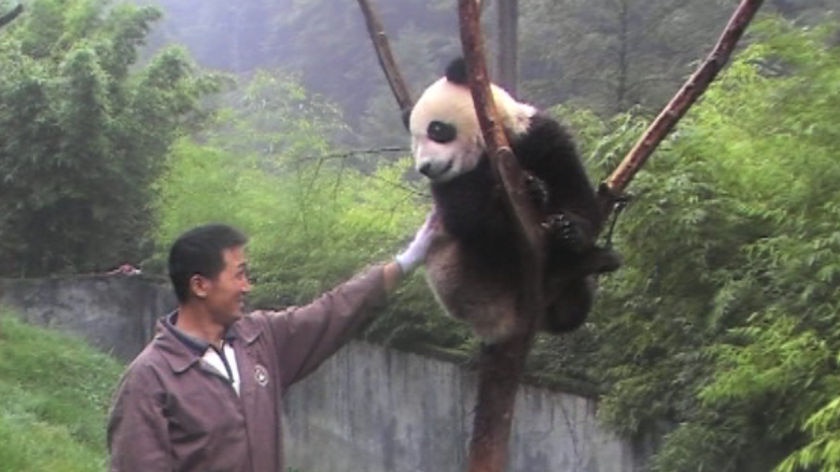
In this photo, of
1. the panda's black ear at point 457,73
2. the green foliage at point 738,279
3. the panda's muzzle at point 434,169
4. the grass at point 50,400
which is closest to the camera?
the panda's muzzle at point 434,169

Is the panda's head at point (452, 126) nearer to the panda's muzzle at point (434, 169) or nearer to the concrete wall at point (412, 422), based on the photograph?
the panda's muzzle at point (434, 169)

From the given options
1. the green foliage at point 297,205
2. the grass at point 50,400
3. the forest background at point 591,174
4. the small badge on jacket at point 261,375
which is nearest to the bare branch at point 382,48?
the small badge on jacket at point 261,375

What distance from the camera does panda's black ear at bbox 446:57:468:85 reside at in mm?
3215

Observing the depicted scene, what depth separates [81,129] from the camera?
13.9 meters

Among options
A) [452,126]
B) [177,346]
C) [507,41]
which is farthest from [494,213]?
[507,41]

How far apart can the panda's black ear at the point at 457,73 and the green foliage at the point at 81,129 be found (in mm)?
11004

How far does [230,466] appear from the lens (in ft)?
9.55

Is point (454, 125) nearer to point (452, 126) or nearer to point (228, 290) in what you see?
point (452, 126)

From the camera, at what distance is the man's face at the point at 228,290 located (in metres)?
2.98

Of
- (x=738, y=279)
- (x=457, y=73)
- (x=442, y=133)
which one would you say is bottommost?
(x=738, y=279)

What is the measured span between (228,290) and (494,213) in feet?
2.04

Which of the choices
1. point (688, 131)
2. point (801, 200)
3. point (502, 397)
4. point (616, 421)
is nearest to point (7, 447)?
point (616, 421)

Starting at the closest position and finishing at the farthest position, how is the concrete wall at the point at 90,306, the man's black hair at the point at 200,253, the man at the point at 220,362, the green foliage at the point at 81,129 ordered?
the man at the point at 220,362, the man's black hair at the point at 200,253, the green foliage at the point at 81,129, the concrete wall at the point at 90,306

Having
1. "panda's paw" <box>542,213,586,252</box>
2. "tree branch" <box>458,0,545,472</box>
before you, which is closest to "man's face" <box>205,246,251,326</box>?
"tree branch" <box>458,0,545,472</box>
